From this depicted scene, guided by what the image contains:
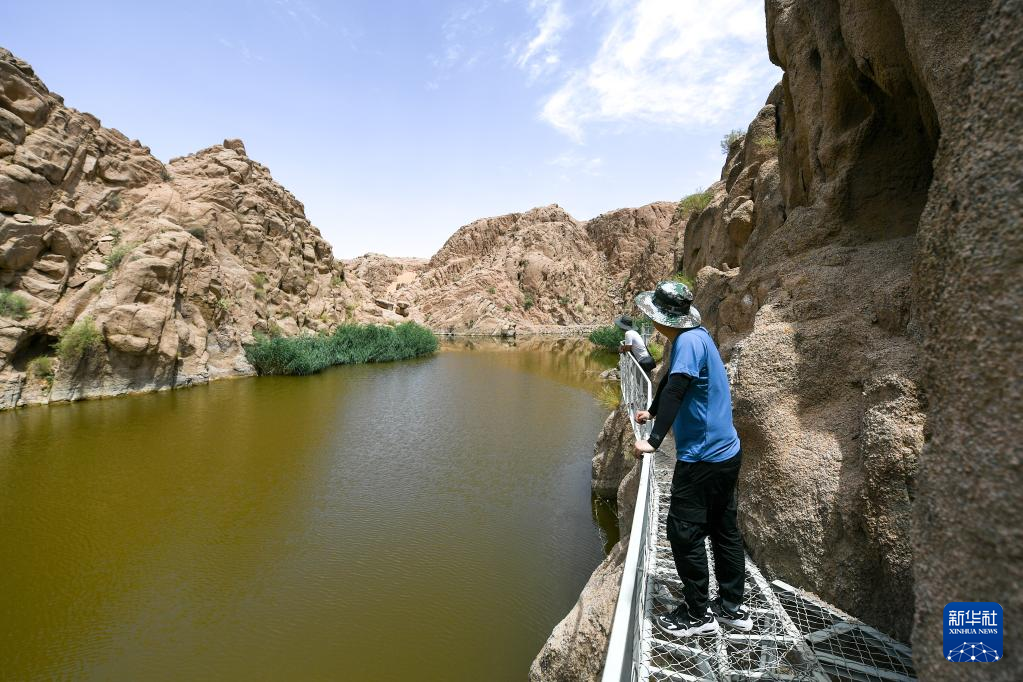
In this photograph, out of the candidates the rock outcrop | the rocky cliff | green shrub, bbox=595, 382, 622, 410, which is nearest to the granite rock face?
green shrub, bbox=595, 382, 622, 410

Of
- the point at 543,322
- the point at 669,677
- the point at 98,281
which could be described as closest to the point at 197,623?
the point at 669,677

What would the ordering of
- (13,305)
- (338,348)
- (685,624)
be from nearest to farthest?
(685,624) < (13,305) < (338,348)

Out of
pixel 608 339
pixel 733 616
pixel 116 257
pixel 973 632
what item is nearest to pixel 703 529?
pixel 733 616

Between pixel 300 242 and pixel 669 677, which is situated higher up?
pixel 300 242

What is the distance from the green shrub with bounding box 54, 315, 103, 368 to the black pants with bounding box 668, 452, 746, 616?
2349 centimetres

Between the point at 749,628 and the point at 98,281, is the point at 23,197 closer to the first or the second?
the point at 98,281

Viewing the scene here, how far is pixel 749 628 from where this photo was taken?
2604mm

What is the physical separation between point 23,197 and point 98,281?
413cm

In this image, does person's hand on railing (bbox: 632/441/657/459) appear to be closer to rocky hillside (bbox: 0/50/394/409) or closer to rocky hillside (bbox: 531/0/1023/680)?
rocky hillside (bbox: 531/0/1023/680)

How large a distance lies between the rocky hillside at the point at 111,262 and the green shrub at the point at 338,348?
130 centimetres

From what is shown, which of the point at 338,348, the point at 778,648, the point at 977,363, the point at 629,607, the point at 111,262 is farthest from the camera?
the point at 338,348

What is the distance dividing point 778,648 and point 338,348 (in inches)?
1296

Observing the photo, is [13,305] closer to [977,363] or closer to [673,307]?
[673,307]

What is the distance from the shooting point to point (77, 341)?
18.8 metres
